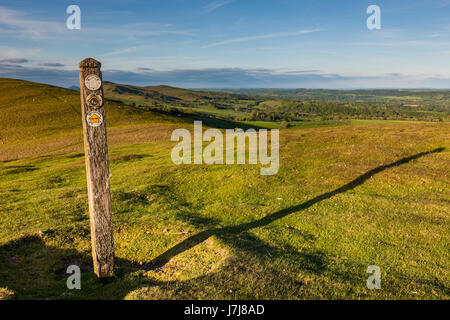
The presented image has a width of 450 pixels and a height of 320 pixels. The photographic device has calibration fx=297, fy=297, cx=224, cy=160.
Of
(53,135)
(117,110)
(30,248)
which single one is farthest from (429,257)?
(117,110)

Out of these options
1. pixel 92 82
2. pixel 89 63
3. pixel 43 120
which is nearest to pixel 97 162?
pixel 92 82

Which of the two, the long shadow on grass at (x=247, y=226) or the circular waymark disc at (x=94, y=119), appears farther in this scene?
the long shadow on grass at (x=247, y=226)

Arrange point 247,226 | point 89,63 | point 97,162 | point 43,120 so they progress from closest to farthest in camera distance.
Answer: point 89,63 → point 97,162 → point 247,226 → point 43,120

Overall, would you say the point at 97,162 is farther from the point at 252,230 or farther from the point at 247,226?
the point at 247,226

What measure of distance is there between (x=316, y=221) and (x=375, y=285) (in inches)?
238

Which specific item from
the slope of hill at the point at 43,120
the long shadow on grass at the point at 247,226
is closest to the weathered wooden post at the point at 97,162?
the long shadow on grass at the point at 247,226

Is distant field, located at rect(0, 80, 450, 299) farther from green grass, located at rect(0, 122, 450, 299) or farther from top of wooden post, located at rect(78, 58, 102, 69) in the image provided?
top of wooden post, located at rect(78, 58, 102, 69)

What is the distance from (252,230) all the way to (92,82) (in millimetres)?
9186

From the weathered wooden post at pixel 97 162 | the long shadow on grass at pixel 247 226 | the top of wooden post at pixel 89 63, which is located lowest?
the long shadow on grass at pixel 247 226

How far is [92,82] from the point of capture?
883cm

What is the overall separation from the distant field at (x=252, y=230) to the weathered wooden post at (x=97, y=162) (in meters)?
0.93

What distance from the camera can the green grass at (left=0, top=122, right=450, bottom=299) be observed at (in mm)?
8766

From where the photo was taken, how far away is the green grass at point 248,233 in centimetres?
877

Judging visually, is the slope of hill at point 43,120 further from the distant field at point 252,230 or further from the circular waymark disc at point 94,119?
the circular waymark disc at point 94,119
